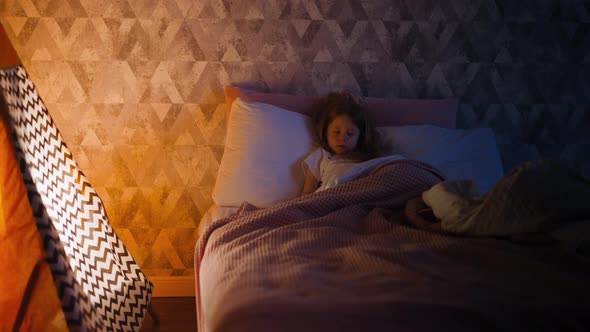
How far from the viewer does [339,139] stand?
2.10 m

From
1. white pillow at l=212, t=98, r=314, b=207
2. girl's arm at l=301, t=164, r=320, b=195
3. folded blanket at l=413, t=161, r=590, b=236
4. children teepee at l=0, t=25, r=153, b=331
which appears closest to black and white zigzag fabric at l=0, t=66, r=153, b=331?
children teepee at l=0, t=25, r=153, b=331

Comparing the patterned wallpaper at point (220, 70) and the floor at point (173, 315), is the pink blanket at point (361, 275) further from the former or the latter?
the patterned wallpaper at point (220, 70)

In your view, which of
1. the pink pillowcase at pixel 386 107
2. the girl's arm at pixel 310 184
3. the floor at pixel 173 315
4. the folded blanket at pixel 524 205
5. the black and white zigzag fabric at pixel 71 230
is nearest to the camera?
the folded blanket at pixel 524 205

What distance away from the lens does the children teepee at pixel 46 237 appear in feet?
4.68

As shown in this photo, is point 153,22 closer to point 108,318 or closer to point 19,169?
point 19,169

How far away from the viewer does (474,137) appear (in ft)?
7.14

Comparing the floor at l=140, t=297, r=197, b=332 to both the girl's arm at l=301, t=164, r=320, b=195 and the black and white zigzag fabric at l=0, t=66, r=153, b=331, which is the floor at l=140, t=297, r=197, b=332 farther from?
the girl's arm at l=301, t=164, r=320, b=195

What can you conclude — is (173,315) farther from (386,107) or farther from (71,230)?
(386,107)

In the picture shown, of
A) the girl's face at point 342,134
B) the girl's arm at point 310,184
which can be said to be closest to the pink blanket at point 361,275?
the girl's arm at point 310,184

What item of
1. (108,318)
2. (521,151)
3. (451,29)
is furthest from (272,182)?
(521,151)

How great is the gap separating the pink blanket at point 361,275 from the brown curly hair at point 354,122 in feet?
1.49

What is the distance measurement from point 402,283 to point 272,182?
1.02 meters

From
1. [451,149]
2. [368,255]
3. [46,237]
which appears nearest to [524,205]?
[368,255]

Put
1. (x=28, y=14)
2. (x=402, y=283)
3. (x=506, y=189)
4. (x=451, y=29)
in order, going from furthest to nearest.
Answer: (x=451, y=29) → (x=28, y=14) → (x=506, y=189) → (x=402, y=283)
